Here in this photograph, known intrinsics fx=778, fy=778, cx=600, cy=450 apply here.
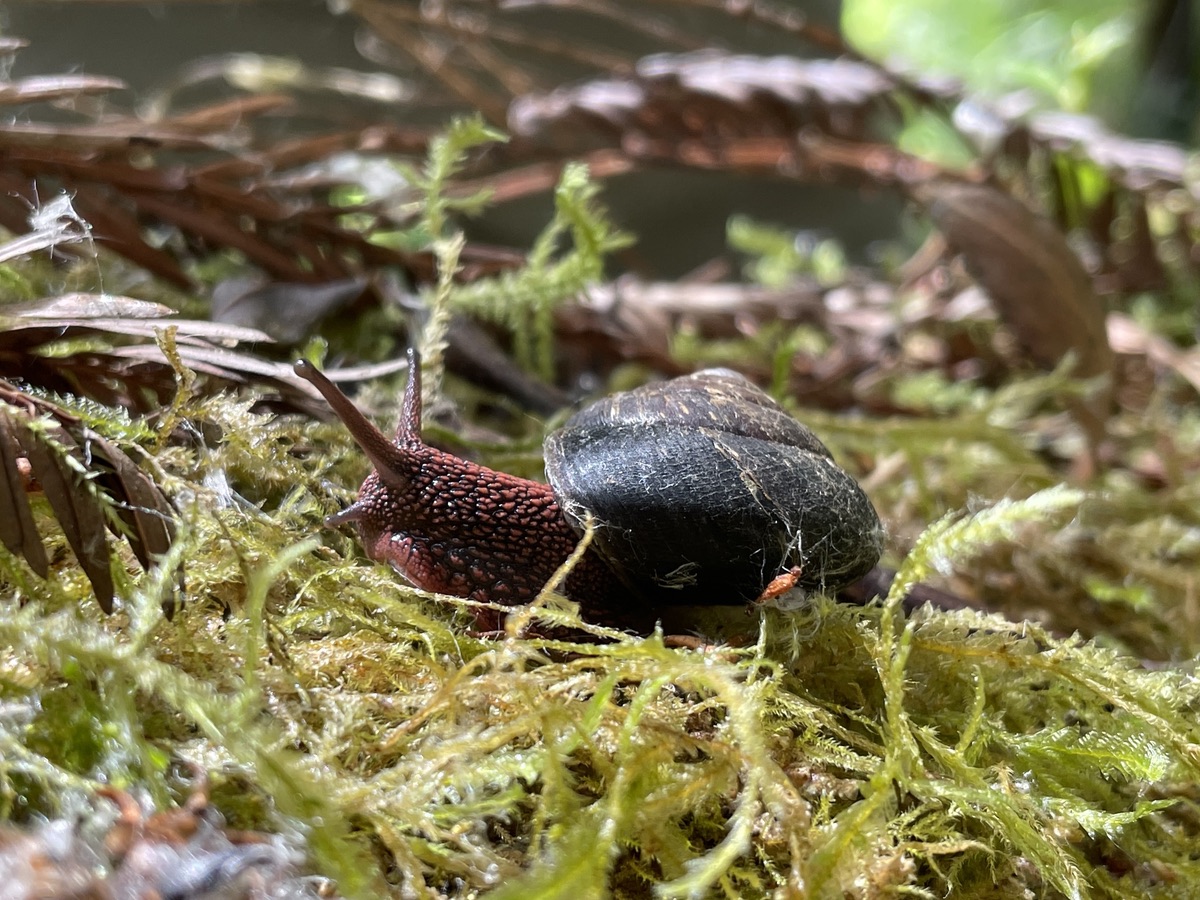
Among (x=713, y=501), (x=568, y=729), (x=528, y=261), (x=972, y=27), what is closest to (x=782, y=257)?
(x=528, y=261)

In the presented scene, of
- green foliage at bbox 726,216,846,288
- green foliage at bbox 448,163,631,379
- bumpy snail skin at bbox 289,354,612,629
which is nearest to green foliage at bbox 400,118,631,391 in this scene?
green foliage at bbox 448,163,631,379

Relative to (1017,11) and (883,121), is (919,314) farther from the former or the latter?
(1017,11)

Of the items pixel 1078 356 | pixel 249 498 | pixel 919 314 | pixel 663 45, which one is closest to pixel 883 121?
pixel 919 314

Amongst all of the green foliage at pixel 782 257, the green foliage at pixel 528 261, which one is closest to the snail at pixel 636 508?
the green foliage at pixel 528 261

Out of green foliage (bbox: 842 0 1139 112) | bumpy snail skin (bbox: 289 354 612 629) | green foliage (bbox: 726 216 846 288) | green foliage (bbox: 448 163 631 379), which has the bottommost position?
green foliage (bbox: 726 216 846 288)

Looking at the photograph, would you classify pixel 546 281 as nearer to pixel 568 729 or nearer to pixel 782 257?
pixel 568 729

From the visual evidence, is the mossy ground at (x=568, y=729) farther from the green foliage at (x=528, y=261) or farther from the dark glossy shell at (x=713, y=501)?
the green foliage at (x=528, y=261)

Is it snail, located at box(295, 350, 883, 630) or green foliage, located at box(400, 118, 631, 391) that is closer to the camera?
snail, located at box(295, 350, 883, 630)

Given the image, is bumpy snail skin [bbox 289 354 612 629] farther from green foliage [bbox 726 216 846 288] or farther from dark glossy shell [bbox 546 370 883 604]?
green foliage [bbox 726 216 846 288]
